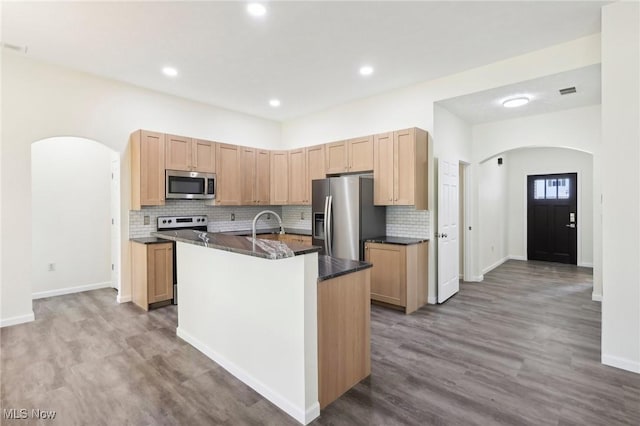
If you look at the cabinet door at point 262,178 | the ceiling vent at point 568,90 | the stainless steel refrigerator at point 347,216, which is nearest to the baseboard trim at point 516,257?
the ceiling vent at point 568,90

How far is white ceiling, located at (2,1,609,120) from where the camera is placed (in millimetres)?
2818

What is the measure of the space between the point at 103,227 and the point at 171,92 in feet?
8.62

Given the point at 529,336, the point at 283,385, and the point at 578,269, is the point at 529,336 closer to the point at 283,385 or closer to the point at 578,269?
the point at 283,385

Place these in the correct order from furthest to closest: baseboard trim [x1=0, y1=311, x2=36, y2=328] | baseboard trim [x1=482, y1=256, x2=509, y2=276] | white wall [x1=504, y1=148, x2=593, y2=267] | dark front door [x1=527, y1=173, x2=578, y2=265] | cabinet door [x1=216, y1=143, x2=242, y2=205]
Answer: dark front door [x1=527, y1=173, x2=578, y2=265] < white wall [x1=504, y1=148, x2=593, y2=267] < baseboard trim [x1=482, y1=256, x2=509, y2=276] < cabinet door [x1=216, y1=143, x2=242, y2=205] < baseboard trim [x1=0, y1=311, x2=36, y2=328]

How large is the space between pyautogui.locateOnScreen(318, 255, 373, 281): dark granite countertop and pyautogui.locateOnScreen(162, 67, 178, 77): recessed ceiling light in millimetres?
3256

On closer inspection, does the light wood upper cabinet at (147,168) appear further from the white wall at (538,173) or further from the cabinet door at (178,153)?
the white wall at (538,173)

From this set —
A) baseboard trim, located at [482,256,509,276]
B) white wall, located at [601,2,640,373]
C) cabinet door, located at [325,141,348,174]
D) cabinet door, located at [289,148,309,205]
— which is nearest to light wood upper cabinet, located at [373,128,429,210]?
cabinet door, located at [325,141,348,174]

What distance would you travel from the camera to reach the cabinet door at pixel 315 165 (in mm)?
5414

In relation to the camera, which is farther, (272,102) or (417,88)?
(272,102)

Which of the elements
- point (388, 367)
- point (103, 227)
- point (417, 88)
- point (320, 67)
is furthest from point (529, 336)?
point (103, 227)

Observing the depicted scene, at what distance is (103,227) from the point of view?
17.7 feet

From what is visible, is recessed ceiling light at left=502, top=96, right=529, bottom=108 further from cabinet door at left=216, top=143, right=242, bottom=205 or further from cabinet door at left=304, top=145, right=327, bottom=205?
cabinet door at left=216, top=143, right=242, bottom=205

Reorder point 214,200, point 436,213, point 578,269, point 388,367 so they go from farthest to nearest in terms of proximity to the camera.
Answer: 1. point 578,269
2. point 214,200
3. point 436,213
4. point 388,367

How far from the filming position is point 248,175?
5.71m
